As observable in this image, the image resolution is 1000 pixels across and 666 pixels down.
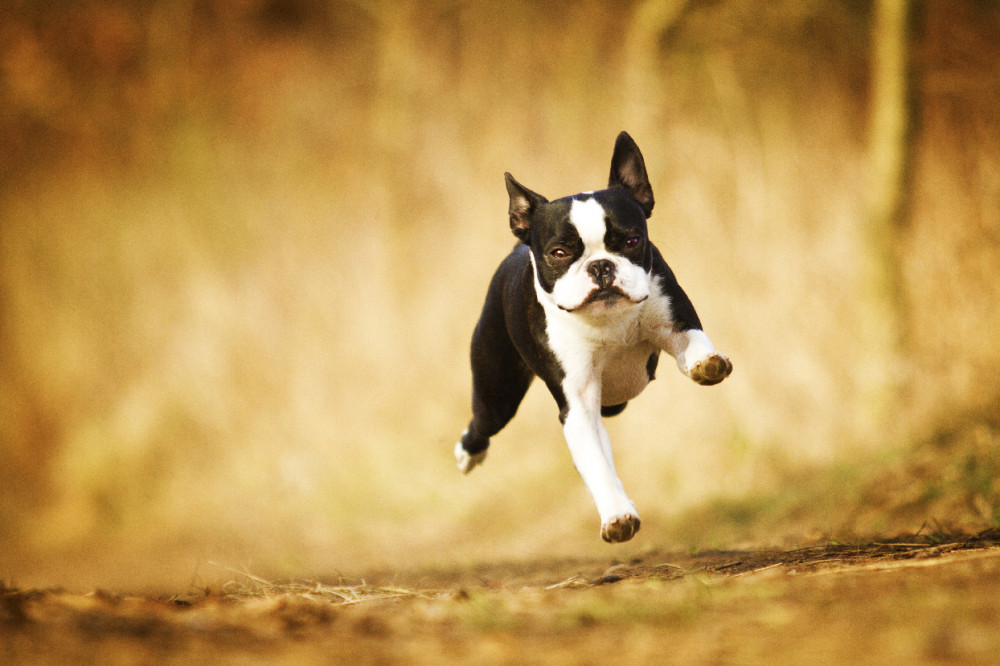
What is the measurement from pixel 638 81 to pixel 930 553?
6.81 m

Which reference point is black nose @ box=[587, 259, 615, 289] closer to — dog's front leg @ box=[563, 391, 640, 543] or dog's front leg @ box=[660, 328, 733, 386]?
dog's front leg @ box=[660, 328, 733, 386]

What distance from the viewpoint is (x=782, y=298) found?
818 cm

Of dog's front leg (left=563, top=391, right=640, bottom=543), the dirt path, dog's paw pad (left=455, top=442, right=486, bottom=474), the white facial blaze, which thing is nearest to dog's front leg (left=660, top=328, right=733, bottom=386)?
the white facial blaze

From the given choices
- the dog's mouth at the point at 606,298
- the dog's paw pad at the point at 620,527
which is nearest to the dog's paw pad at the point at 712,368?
the dog's mouth at the point at 606,298

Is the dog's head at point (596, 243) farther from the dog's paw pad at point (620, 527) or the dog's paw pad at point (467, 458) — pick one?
the dog's paw pad at point (467, 458)

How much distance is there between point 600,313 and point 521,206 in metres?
0.64

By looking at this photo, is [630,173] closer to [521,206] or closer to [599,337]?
[521,206]

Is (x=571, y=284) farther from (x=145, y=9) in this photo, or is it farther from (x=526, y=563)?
(x=145, y=9)

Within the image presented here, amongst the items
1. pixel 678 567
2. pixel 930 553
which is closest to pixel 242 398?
pixel 678 567

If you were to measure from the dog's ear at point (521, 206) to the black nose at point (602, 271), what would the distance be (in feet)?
1.58

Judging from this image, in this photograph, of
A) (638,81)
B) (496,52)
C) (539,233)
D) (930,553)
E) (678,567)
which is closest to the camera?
(930,553)

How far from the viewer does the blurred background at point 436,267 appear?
7.51 m

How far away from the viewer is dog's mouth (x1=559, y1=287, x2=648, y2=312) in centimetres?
338

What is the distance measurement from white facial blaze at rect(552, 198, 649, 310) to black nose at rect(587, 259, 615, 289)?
0.05 ft
